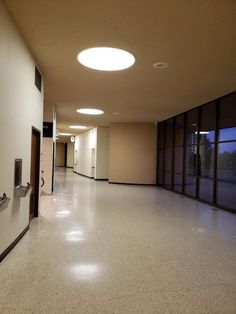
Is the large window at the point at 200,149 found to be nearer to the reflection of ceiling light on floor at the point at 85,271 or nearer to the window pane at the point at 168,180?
the window pane at the point at 168,180

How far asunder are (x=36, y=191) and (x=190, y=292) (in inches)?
164

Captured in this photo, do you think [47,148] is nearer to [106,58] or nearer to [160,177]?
[106,58]

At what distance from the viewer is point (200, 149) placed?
9.30 m

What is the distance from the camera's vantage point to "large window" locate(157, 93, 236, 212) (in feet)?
25.1

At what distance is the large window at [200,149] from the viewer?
25.1 ft

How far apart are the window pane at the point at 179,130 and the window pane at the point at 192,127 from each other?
0.75 m

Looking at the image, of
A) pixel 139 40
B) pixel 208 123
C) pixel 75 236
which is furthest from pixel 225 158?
pixel 75 236

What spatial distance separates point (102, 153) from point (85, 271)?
40.9 feet

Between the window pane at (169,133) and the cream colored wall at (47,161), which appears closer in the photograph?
the cream colored wall at (47,161)

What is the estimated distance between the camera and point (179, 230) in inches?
207

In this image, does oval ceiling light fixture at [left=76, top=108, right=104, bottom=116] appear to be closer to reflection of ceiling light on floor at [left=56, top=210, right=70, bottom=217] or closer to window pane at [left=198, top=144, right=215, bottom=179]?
window pane at [left=198, top=144, right=215, bottom=179]

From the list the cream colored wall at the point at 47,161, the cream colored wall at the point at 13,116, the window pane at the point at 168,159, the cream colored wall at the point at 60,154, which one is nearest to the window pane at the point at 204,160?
the window pane at the point at 168,159

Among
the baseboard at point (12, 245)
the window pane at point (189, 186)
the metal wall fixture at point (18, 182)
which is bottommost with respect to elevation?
the baseboard at point (12, 245)

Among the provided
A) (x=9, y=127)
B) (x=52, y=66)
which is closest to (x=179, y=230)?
(x=9, y=127)
